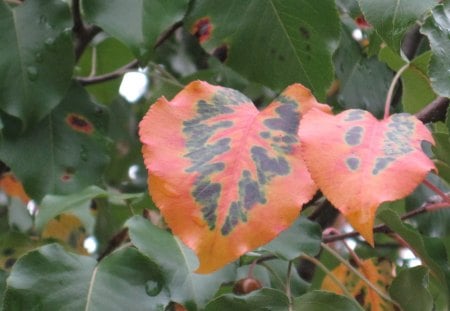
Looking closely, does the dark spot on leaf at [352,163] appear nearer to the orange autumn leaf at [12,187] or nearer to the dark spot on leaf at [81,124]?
the dark spot on leaf at [81,124]

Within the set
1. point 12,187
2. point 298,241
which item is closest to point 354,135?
point 298,241

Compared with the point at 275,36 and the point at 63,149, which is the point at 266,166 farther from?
the point at 63,149

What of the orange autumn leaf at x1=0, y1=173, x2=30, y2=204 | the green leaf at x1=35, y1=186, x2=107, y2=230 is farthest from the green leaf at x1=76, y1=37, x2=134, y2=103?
the green leaf at x1=35, y1=186, x2=107, y2=230

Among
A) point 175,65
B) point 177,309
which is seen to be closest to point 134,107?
point 175,65

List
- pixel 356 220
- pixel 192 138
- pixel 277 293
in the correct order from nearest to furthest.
Answer: pixel 356 220 < pixel 192 138 < pixel 277 293

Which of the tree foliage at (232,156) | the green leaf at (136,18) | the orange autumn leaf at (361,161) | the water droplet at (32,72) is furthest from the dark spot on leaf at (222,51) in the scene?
the orange autumn leaf at (361,161)

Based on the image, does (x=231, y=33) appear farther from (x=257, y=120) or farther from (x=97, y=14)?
(x=257, y=120)

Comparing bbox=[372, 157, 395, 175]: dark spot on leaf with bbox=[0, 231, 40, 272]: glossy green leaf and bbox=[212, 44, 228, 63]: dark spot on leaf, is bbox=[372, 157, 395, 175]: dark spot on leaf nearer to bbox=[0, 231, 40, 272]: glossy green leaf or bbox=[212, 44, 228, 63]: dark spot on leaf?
bbox=[212, 44, 228, 63]: dark spot on leaf
